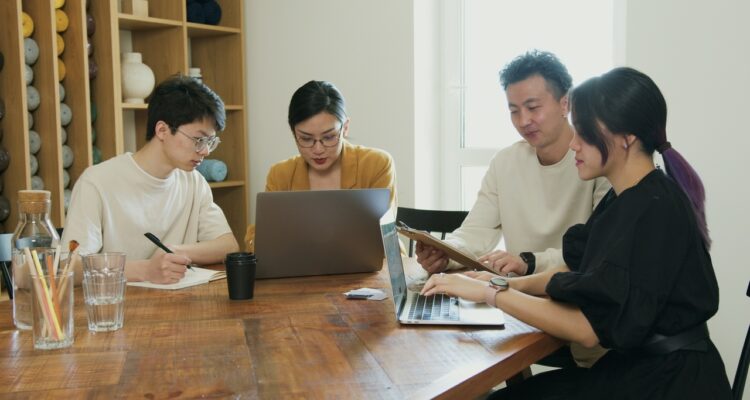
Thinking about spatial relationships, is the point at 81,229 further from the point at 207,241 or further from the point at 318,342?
the point at 318,342

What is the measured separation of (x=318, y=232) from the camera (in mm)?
1996

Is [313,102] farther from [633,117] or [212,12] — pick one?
[212,12]

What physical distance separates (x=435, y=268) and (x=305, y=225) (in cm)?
37

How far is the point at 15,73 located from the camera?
10.4ft

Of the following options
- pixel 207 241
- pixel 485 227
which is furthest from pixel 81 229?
pixel 485 227

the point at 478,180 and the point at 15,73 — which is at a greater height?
the point at 15,73

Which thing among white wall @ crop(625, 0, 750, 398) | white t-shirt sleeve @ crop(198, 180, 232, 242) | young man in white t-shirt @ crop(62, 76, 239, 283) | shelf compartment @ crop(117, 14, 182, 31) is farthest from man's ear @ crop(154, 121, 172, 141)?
white wall @ crop(625, 0, 750, 398)

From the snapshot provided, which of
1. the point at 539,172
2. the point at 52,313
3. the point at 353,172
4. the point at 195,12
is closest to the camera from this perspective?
the point at 52,313

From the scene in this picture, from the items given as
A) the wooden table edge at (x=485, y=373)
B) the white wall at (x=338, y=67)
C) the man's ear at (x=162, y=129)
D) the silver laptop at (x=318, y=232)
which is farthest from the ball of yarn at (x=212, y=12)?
the wooden table edge at (x=485, y=373)

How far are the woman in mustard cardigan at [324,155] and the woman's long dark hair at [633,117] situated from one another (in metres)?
1.17

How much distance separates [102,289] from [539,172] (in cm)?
135

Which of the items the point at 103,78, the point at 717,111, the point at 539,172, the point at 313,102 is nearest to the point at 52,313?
the point at 313,102

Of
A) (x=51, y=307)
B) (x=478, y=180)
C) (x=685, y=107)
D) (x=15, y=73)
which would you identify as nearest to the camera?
(x=51, y=307)

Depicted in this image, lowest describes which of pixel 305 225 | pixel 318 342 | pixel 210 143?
pixel 318 342
